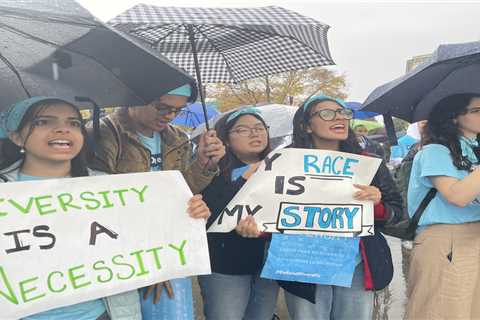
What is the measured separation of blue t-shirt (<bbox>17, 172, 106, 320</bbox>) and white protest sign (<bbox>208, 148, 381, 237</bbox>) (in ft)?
2.29

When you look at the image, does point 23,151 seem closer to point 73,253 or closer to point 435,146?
point 73,253

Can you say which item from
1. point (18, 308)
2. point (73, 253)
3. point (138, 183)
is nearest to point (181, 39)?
point (138, 183)

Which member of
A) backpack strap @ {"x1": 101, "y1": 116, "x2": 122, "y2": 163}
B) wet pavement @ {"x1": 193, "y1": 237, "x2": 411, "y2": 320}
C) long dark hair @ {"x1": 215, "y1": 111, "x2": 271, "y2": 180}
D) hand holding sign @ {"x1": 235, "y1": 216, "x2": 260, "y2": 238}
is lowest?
wet pavement @ {"x1": 193, "y1": 237, "x2": 411, "y2": 320}

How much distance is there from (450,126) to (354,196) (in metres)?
0.69

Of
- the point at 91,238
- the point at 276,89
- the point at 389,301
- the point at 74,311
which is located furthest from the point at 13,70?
the point at 276,89

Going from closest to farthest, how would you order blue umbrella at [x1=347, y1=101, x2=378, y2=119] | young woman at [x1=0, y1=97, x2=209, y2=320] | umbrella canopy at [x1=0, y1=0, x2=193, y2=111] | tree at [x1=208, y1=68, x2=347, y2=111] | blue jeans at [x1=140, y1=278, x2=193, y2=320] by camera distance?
young woman at [x1=0, y1=97, x2=209, y2=320] → umbrella canopy at [x1=0, y1=0, x2=193, y2=111] → blue jeans at [x1=140, y1=278, x2=193, y2=320] → blue umbrella at [x1=347, y1=101, x2=378, y2=119] → tree at [x1=208, y1=68, x2=347, y2=111]

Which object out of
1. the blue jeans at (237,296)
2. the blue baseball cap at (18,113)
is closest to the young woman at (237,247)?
the blue jeans at (237,296)

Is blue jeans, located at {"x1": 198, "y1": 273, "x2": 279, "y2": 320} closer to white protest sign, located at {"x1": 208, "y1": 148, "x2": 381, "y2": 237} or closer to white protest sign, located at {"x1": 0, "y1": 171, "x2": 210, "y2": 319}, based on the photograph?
white protest sign, located at {"x1": 208, "y1": 148, "x2": 381, "y2": 237}

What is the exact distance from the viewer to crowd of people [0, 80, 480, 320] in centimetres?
230

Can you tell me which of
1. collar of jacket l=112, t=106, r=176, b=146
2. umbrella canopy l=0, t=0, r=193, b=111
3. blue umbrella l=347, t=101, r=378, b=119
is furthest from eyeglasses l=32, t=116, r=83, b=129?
blue umbrella l=347, t=101, r=378, b=119

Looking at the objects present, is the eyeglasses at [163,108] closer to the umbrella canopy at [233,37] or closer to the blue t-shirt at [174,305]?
the umbrella canopy at [233,37]

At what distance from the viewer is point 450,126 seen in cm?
248

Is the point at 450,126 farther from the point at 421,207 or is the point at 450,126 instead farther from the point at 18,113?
the point at 18,113

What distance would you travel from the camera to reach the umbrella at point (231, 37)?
6.51ft
